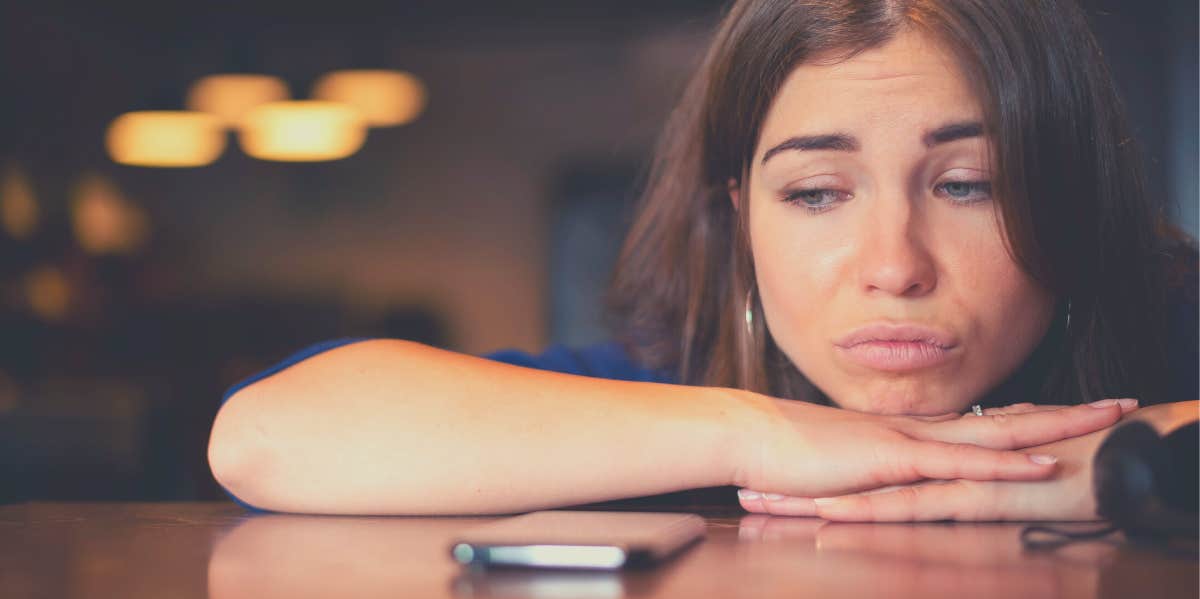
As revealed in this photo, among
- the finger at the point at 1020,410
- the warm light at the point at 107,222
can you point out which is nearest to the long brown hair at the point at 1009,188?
the finger at the point at 1020,410

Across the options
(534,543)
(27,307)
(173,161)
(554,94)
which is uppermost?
(554,94)

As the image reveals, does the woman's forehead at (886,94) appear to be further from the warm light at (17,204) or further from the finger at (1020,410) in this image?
the warm light at (17,204)

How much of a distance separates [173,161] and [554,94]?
0.90 m

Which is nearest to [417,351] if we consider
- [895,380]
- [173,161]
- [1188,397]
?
[895,380]

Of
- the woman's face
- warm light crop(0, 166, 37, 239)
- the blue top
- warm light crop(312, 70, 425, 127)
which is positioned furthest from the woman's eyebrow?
warm light crop(0, 166, 37, 239)

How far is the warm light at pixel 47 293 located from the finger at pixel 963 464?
221cm

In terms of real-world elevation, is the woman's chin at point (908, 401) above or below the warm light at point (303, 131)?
below

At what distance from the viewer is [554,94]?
2.51m

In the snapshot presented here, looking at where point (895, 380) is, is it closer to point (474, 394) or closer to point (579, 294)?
point (474, 394)

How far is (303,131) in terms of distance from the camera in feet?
8.14

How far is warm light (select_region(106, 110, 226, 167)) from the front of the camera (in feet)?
8.09

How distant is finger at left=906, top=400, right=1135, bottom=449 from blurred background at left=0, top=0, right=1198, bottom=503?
5.60 ft

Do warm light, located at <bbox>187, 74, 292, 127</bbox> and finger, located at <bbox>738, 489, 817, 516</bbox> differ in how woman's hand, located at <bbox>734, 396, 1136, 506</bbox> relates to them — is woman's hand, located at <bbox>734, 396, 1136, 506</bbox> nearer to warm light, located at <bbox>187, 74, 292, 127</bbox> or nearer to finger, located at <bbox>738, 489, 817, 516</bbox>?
finger, located at <bbox>738, 489, 817, 516</bbox>

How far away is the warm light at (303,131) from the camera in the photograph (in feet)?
8.12
